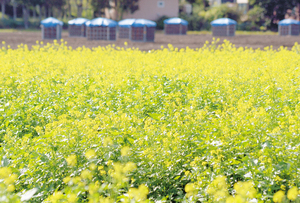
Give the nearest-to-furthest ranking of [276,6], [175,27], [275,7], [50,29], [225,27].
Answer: [50,29] → [225,27] → [175,27] → [275,7] → [276,6]

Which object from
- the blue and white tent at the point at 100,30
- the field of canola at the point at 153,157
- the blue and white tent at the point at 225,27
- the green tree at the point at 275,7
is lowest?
the field of canola at the point at 153,157

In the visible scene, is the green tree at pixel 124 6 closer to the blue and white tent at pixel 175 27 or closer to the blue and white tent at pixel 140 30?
the blue and white tent at pixel 175 27

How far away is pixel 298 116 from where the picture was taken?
463cm

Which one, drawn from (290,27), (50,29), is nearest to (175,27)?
(290,27)

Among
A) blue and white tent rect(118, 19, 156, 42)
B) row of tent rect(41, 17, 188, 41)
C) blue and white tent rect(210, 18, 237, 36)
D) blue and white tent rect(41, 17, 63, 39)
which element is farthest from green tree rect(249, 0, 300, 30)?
blue and white tent rect(41, 17, 63, 39)

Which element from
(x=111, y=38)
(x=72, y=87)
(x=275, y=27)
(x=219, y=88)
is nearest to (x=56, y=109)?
(x=72, y=87)

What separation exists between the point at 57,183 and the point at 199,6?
2324 inches

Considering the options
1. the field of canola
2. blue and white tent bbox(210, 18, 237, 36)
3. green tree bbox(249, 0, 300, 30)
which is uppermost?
green tree bbox(249, 0, 300, 30)

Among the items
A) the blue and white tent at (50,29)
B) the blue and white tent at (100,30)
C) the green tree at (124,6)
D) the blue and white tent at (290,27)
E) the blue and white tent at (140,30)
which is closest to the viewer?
the blue and white tent at (100,30)

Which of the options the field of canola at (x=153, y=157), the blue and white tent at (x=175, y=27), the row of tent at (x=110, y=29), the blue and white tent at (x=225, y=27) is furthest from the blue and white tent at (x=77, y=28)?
the field of canola at (x=153, y=157)

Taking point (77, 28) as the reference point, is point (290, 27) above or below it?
above

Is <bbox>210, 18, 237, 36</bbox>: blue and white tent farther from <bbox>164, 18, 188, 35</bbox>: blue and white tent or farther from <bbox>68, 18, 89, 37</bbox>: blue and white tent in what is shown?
<bbox>68, 18, 89, 37</bbox>: blue and white tent

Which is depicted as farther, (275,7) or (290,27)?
(275,7)

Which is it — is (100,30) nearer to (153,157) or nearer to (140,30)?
(140,30)
